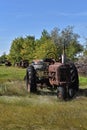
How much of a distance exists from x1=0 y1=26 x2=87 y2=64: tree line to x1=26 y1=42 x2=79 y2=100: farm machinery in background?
4060cm

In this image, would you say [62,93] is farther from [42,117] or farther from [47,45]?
[47,45]

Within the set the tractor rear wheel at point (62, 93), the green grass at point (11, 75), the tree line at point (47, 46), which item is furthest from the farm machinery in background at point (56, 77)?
the tree line at point (47, 46)

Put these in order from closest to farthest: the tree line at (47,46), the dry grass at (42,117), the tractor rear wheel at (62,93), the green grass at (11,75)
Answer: the dry grass at (42,117)
the tractor rear wheel at (62,93)
the green grass at (11,75)
the tree line at (47,46)

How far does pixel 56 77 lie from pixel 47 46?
52419 mm

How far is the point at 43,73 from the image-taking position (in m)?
19.6

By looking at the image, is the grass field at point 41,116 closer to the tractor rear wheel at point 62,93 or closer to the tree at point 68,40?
the tractor rear wheel at point 62,93

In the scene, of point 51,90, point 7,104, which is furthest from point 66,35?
point 7,104

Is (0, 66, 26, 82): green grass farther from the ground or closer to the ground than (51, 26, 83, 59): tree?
closer to the ground

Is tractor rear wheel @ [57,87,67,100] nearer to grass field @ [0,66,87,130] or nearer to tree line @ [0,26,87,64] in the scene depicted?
grass field @ [0,66,87,130]

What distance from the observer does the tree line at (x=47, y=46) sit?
70.6 m

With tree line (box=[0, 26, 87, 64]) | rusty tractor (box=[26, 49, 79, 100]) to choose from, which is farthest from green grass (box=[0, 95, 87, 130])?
tree line (box=[0, 26, 87, 64])

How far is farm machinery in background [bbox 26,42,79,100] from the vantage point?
16.9 meters

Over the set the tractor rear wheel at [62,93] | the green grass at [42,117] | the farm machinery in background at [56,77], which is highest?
the farm machinery in background at [56,77]

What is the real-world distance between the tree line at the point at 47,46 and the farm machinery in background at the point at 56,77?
1599 inches
